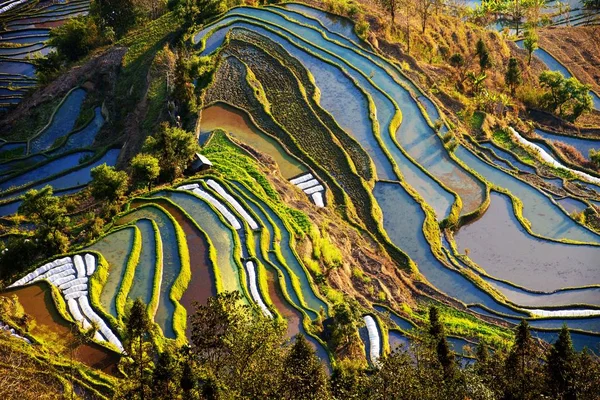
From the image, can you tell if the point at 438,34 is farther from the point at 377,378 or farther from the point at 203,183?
the point at 377,378

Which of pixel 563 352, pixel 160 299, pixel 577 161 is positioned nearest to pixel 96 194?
pixel 160 299

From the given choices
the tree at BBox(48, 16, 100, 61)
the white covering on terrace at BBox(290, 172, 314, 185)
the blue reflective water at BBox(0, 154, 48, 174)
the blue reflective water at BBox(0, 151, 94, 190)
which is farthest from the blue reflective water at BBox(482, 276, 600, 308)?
the tree at BBox(48, 16, 100, 61)

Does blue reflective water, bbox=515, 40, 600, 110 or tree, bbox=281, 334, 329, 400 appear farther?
blue reflective water, bbox=515, 40, 600, 110

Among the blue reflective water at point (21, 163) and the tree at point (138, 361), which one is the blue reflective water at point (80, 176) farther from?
the tree at point (138, 361)

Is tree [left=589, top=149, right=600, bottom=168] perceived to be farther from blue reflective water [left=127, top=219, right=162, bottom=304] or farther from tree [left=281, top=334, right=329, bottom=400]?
tree [left=281, top=334, right=329, bottom=400]

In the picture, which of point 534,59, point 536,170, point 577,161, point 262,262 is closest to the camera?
point 262,262

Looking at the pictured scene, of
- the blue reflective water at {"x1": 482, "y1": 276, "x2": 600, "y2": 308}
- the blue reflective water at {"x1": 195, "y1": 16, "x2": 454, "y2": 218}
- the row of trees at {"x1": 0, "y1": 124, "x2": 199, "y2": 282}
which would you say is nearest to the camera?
the row of trees at {"x1": 0, "y1": 124, "x2": 199, "y2": 282}
